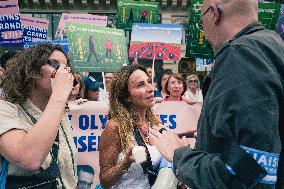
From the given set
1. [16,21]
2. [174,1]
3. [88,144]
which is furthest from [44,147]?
[174,1]

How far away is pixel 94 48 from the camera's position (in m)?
5.69

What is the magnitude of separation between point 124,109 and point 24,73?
3.49ft

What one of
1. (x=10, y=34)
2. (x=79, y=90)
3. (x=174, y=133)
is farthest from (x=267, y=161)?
(x=10, y=34)

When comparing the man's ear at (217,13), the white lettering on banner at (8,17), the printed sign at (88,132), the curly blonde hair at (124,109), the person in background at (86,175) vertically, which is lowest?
the person in background at (86,175)

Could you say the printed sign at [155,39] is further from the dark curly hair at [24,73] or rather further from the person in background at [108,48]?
the dark curly hair at [24,73]

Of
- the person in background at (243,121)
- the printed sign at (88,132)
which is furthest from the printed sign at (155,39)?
the person in background at (243,121)

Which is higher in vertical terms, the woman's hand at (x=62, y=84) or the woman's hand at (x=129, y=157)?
the woman's hand at (x=62, y=84)

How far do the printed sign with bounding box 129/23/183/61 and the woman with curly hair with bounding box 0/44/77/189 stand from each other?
5124 millimetres

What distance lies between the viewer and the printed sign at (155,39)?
7598mm

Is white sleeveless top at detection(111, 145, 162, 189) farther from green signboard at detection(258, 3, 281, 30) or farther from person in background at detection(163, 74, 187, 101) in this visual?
green signboard at detection(258, 3, 281, 30)

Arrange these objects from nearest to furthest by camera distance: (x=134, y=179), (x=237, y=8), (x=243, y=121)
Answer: (x=243, y=121) → (x=237, y=8) → (x=134, y=179)

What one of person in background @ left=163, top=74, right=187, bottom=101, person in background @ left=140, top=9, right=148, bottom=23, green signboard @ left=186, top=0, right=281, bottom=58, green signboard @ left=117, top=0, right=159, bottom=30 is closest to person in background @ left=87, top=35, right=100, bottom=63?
person in background @ left=163, top=74, right=187, bottom=101

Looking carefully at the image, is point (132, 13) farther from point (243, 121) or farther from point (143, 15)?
point (243, 121)

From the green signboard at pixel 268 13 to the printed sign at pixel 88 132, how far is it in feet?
13.3
